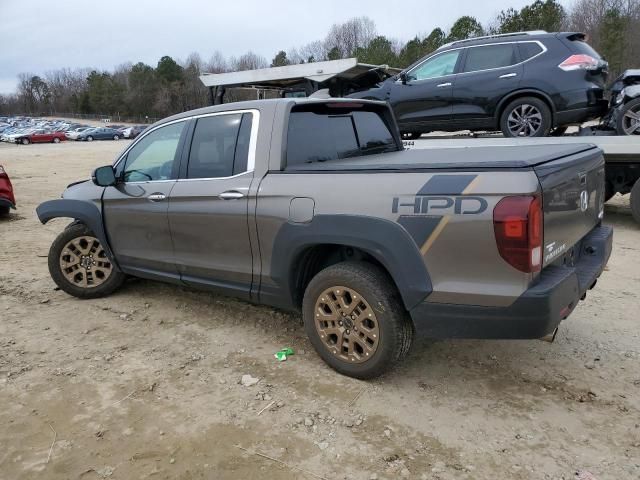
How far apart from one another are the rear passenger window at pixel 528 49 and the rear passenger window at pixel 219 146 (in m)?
5.15

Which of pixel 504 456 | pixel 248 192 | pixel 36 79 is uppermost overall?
pixel 36 79

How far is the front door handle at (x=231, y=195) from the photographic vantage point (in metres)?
3.69

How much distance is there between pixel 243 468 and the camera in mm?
2633

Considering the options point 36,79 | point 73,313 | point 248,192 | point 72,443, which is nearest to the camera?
point 72,443

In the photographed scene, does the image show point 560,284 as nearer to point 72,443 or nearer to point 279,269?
point 279,269

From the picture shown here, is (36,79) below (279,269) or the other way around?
the other way around

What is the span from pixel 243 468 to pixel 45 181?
49.3 feet

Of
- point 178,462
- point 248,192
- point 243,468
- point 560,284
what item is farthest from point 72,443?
point 560,284

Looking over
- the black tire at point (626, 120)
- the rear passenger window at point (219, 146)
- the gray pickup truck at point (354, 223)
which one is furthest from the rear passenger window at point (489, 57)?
the rear passenger window at point (219, 146)

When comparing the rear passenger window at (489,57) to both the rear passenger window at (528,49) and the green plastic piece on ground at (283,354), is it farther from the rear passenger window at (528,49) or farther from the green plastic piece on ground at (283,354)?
the green plastic piece on ground at (283,354)

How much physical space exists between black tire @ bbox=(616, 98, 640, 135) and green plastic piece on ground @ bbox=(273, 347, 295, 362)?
572 cm

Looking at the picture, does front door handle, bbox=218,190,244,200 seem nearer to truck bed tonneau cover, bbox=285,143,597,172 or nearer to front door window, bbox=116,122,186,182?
truck bed tonneau cover, bbox=285,143,597,172

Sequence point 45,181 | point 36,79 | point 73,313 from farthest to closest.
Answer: point 36,79
point 45,181
point 73,313

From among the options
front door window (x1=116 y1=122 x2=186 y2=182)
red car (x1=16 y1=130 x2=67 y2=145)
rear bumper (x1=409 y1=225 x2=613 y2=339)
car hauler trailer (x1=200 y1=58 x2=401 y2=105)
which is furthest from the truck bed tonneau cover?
red car (x1=16 y1=130 x2=67 y2=145)
